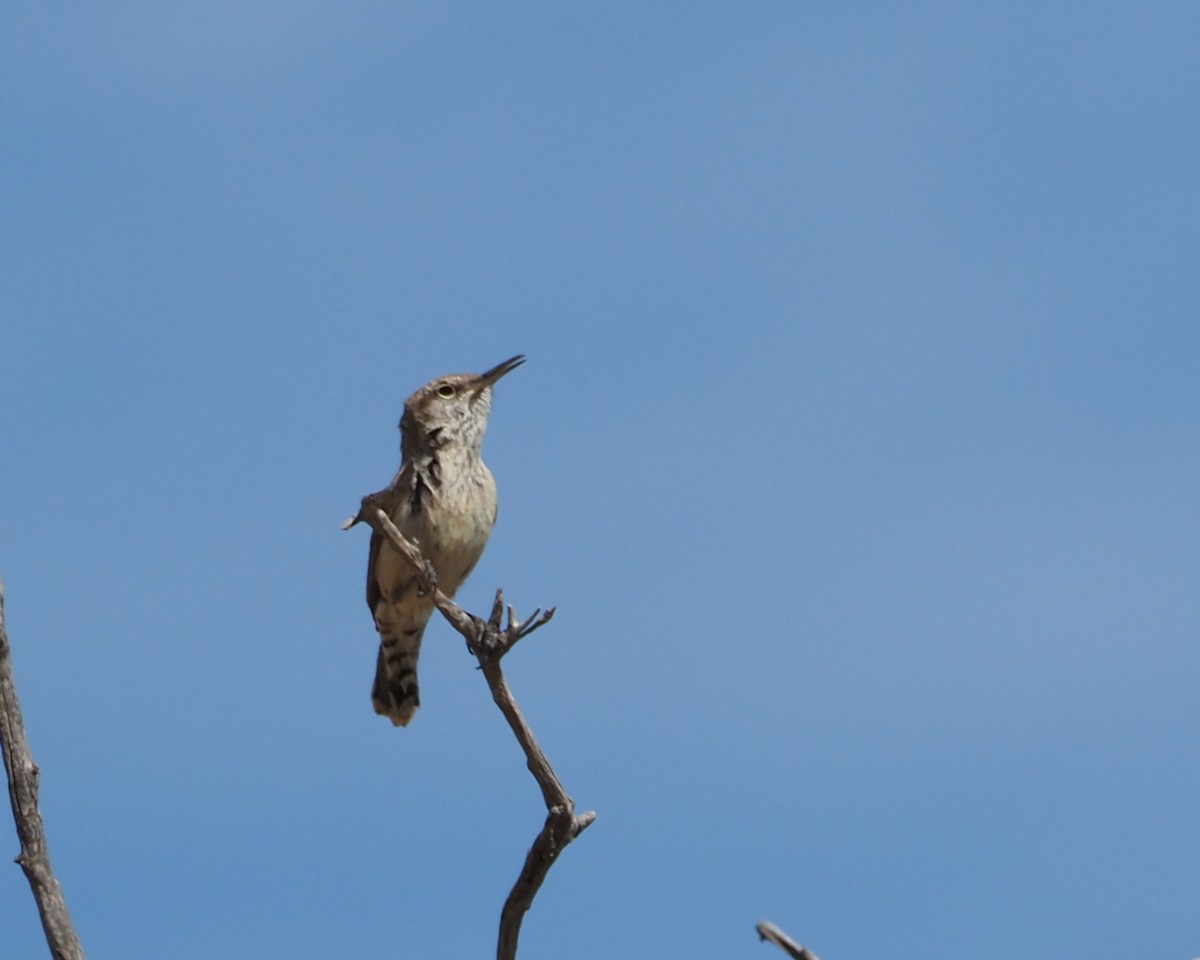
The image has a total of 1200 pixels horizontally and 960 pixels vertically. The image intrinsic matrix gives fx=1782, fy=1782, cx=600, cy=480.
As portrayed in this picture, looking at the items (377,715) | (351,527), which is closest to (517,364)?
(377,715)

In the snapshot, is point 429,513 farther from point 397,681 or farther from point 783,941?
point 783,941

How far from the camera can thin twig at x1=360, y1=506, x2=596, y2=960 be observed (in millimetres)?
6715

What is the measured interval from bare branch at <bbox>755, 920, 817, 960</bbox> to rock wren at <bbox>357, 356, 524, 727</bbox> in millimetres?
6298

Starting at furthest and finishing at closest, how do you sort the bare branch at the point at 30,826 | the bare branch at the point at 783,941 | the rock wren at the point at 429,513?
the rock wren at the point at 429,513 → the bare branch at the point at 30,826 → the bare branch at the point at 783,941

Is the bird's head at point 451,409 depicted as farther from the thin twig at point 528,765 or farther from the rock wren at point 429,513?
the thin twig at point 528,765

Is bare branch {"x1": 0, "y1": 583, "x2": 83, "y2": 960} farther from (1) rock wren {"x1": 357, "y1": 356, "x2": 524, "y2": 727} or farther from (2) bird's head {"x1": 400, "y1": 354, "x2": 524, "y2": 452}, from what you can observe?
(2) bird's head {"x1": 400, "y1": 354, "x2": 524, "y2": 452}

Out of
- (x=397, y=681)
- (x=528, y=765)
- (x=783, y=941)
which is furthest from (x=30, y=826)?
(x=397, y=681)

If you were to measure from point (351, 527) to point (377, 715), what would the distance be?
3546 millimetres

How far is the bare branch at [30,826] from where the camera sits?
6.05m

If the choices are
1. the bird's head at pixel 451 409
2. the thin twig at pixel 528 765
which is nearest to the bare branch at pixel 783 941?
the thin twig at pixel 528 765

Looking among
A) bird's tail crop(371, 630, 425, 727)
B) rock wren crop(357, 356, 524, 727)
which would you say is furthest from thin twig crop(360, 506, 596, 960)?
bird's tail crop(371, 630, 425, 727)

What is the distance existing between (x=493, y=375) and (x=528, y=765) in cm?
516

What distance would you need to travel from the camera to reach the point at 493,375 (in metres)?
12.0

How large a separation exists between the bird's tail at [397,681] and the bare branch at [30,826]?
18.4ft
